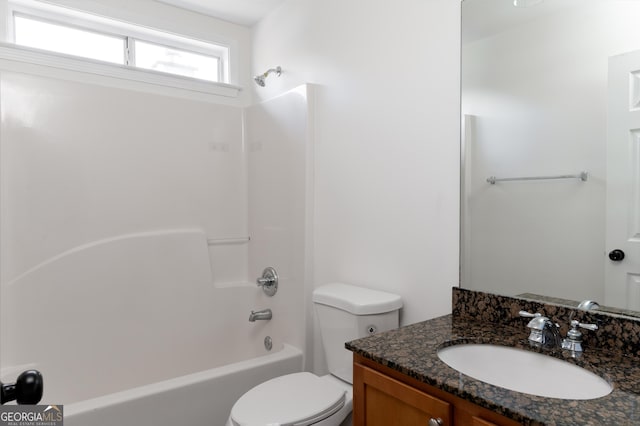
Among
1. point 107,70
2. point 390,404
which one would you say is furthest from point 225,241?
point 390,404

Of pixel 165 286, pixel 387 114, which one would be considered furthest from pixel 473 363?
pixel 165 286

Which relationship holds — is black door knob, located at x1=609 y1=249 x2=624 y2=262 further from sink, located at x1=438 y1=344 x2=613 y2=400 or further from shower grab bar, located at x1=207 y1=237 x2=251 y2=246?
shower grab bar, located at x1=207 y1=237 x2=251 y2=246

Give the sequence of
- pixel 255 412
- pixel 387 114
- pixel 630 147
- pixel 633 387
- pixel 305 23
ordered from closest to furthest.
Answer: pixel 633 387, pixel 630 147, pixel 255 412, pixel 387 114, pixel 305 23

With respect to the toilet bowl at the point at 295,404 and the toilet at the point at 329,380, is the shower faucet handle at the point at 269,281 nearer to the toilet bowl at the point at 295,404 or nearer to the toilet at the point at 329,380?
the toilet at the point at 329,380

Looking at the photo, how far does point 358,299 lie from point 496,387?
853 mm

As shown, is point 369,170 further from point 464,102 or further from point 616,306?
point 616,306

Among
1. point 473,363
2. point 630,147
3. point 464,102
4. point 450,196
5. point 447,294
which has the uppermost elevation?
point 464,102

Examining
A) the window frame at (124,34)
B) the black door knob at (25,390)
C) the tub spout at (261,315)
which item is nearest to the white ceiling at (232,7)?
the window frame at (124,34)

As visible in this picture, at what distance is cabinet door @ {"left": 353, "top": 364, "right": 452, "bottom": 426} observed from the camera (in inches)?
39.9

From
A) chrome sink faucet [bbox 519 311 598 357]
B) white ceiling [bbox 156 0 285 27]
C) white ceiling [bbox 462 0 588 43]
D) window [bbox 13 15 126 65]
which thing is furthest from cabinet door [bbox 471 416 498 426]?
window [bbox 13 15 126 65]

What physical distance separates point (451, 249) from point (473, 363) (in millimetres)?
492

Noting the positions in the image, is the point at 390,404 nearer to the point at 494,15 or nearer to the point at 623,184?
the point at 623,184

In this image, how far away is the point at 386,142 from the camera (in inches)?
74.5

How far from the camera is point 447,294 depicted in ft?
5.40
